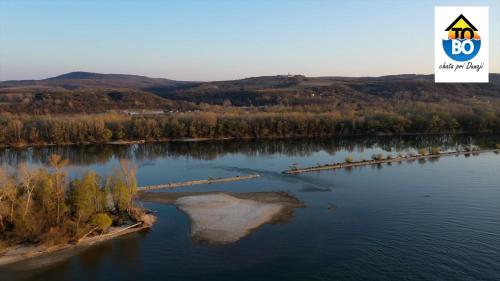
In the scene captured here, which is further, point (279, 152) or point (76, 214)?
point (279, 152)

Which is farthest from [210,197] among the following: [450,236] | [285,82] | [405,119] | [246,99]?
[285,82]

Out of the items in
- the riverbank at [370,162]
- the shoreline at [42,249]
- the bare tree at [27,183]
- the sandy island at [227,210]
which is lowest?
the shoreline at [42,249]

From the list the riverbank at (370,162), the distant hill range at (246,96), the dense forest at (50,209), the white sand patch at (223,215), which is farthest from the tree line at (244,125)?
the dense forest at (50,209)

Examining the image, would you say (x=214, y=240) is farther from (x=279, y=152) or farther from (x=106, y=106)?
(x=106, y=106)

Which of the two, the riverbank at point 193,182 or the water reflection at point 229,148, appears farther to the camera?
the water reflection at point 229,148

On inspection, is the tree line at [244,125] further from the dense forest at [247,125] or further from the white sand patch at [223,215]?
the white sand patch at [223,215]

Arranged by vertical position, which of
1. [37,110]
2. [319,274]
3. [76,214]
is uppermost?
[37,110]

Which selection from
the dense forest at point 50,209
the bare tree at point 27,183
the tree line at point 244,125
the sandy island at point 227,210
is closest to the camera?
the dense forest at point 50,209
